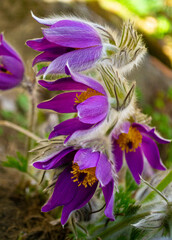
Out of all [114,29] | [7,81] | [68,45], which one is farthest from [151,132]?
[114,29]

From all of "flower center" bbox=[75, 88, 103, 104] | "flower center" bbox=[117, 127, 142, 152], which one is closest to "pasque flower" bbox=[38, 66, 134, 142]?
"flower center" bbox=[75, 88, 103, 104]

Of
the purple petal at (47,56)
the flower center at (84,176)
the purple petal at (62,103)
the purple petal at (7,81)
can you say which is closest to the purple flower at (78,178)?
the flower center at (84,176)

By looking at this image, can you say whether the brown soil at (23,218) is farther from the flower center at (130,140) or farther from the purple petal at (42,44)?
the purple petal at (42,44)

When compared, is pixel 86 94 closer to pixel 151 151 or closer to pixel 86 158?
pixel 86 158

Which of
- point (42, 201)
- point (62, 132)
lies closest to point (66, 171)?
point (62, 132)

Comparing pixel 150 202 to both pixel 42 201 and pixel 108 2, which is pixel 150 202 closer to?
pixel 42 201
